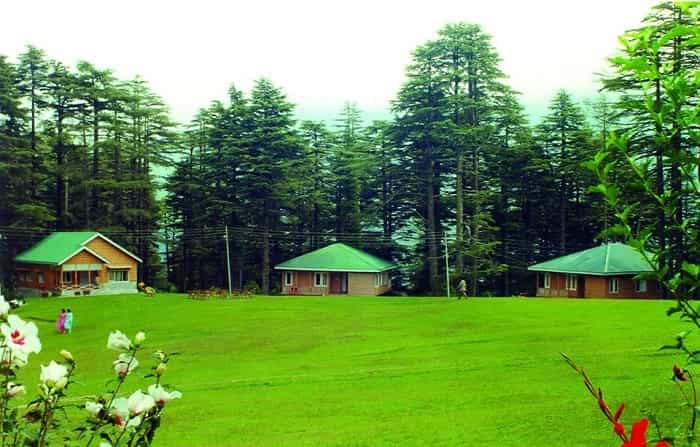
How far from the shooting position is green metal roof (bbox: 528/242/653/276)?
24641mm

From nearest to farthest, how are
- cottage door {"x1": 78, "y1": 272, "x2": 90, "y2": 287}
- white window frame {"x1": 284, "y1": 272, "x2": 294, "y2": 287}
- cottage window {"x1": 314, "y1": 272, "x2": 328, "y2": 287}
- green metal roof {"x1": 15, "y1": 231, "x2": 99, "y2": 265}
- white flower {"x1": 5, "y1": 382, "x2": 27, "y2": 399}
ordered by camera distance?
1. white flower {"x1": 5, "y1": 382, "x2": 27, "y2": 399}
2. green metal roof {"x1": 15, "y1": 231, "x2": 99, "y2": 265}
3. cottage door {"x1": 78, "y1": 272, "x2": 90, "y2": 287}
4. cottage window {"x1": 314, "y1": 272, "x2": 328, "y2": 287}
5. white window frame {"x1": 284, "y1": 272, "x2": 294, "y2": 287}

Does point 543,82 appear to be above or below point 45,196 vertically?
above

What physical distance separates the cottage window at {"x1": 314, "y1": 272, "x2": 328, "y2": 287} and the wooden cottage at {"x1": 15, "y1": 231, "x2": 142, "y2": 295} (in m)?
7.04

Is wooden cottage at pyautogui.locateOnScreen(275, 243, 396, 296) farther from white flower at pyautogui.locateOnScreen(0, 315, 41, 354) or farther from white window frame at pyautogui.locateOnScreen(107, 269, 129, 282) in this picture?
white flower at pyautogui.locateOnScreen(0, 315, 41, 354)

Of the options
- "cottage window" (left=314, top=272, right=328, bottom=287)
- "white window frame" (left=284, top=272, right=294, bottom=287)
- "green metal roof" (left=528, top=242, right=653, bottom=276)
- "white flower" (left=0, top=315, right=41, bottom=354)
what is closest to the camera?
"white flower" (left=0, top=315, right=41, bottom=354)

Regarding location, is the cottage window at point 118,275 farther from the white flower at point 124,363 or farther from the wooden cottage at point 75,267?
the white flower at point 124,363

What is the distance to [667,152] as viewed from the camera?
152 cm

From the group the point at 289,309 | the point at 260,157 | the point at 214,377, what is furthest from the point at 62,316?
the point at 260,157

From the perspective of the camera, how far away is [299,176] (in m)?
31.3

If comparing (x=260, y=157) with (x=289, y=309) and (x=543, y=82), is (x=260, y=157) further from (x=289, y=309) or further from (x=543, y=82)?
(x=543, y=82)

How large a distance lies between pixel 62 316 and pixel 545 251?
20.0 metres

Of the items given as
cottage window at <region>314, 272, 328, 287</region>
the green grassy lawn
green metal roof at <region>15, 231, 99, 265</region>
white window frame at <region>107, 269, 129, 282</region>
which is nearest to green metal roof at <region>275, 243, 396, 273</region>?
cottage window at <region>314, 272, 328, 287</region>

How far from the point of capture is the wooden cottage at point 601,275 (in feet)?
81.4

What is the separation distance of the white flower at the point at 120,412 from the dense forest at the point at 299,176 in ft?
85.7
